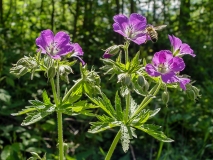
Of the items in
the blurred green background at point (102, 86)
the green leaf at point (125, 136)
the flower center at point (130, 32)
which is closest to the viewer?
the green leaf at point (125, 136)

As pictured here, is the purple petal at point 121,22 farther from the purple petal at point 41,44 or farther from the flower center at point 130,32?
the purple petal at point 41,44

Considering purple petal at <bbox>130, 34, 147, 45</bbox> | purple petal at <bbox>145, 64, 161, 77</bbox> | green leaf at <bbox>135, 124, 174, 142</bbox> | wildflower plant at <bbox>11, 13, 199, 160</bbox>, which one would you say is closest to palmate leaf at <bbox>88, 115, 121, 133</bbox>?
wildflower plant at <bbox>11, 13, 199, 160</bbox>

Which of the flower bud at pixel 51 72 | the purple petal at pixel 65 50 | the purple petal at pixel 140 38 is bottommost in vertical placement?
the flower bud at pixel 51 72

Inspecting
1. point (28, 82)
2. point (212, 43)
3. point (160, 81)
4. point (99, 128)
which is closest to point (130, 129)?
point (99, 128)

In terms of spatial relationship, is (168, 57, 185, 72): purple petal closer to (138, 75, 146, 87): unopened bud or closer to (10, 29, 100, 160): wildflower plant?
(138, 75, 146, 87): unopened bud

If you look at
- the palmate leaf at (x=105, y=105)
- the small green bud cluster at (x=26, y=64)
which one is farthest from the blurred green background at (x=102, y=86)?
the small green bud cluster at (x=26, y=64)

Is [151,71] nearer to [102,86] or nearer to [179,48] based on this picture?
[179,48]

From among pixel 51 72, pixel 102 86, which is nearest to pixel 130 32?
pixel 51 72
